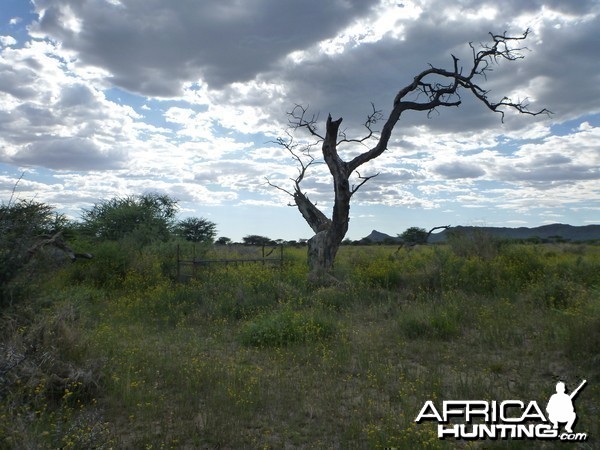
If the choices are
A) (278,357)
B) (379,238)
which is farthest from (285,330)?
(379,238)

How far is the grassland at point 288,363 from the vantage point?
526 centimetres

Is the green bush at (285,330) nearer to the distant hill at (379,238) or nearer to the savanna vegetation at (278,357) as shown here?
the savanna vegetation at (278,357)

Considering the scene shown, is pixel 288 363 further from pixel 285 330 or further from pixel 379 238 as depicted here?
pixel 379 238

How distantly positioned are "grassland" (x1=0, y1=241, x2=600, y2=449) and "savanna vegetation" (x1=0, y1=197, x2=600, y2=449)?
3 cm

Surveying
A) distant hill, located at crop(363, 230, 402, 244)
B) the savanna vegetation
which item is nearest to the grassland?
the savanna vegetation

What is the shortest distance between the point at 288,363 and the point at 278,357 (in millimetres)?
365

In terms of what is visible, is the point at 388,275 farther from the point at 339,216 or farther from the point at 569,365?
the point at 569,365

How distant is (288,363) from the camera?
8.05 metres

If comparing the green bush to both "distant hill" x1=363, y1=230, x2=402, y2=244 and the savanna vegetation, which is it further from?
"distant hill" x1=363, y1=230, x2=402, y2=244

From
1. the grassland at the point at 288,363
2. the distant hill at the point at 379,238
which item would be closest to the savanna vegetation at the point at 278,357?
the grassland at the point at 288,363

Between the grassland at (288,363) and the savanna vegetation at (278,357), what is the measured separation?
0.09 ft

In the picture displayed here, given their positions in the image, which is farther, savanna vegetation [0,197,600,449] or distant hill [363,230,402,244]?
distant hill [363,230,402,244]

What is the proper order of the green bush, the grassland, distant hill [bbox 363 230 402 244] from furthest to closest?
distant hill [bbox 363 230 402 244] → the green bush → the grassland

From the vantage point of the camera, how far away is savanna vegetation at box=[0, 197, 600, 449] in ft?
17.4
